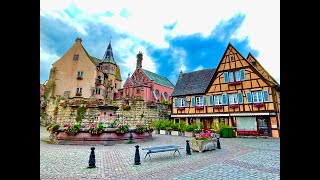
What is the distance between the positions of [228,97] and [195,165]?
1716 centimetres

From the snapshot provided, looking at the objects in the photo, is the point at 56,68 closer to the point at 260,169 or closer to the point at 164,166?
the point at 164,166

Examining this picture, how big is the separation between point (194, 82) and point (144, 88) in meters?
14.9

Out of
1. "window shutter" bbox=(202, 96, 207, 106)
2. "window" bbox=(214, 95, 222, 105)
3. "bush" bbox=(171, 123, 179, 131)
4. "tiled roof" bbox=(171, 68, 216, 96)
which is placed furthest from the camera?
"tiled roof" bbox=(171, 68, 216, 96)

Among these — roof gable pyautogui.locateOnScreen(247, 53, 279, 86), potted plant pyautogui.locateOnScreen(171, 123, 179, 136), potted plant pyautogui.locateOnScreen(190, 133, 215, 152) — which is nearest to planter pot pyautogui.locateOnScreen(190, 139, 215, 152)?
potted plant pyautogui.locateOnScreen(190, 133, 215, 152)

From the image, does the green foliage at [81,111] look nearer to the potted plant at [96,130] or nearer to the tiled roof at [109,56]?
the tiled roof at [109,56]

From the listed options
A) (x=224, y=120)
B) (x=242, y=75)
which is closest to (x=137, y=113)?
(x=224, y=120)

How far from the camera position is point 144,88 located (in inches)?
1618

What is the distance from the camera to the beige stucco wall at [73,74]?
131ft

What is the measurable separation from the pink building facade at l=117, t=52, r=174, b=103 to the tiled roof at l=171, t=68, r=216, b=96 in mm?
10665

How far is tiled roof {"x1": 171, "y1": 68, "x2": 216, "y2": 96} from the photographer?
89.1 ft

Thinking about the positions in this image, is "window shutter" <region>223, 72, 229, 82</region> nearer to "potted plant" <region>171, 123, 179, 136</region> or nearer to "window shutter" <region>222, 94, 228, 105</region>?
"window shutter" <region>222, 94, 228, 105</region>
